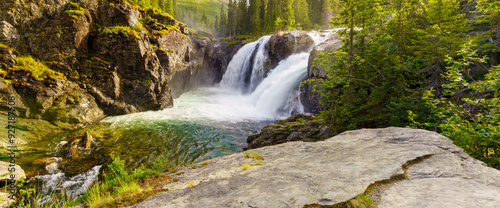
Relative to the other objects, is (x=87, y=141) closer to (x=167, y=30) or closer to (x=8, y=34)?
(x=8, y=34)

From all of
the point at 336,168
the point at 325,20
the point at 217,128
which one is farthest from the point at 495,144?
the point at 325,20

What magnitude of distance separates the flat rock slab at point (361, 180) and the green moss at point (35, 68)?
1464 cm

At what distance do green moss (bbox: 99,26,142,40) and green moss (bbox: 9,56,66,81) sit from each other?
4343 millimetres

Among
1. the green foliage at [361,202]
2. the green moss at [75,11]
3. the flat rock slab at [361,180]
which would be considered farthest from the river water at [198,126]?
the green moss at [75,11]

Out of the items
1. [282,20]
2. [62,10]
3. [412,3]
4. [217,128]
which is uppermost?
[282,20]

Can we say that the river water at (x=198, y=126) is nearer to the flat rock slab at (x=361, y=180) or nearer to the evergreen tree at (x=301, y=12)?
the flat rock slab at (x=361, y=180)

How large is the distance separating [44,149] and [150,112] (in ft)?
26.7

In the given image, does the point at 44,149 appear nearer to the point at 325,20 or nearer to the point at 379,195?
the point at 379,195

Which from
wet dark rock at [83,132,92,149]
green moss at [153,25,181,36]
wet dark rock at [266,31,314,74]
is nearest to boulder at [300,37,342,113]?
wet dark rock at [266,31,314,74]

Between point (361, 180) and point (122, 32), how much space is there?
18.6m

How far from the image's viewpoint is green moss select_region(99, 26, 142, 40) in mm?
15234

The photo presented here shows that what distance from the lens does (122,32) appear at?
15.4m

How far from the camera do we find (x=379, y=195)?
2.16m

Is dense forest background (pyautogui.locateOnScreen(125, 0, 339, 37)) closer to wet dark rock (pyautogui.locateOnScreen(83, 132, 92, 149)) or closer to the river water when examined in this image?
the river water
